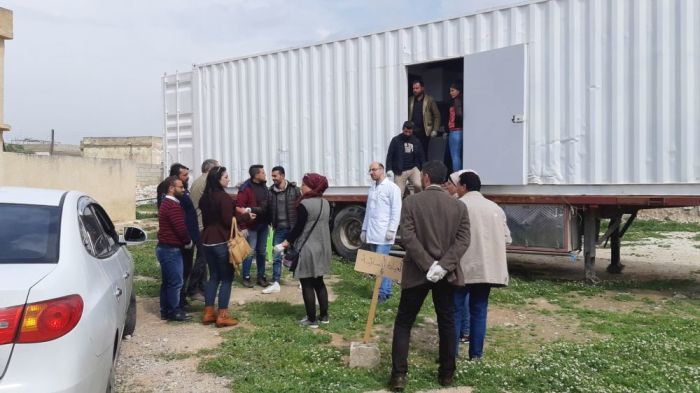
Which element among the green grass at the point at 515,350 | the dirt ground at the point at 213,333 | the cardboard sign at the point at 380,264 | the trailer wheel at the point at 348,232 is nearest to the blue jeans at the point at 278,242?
the dirt ground at the point at 213,333

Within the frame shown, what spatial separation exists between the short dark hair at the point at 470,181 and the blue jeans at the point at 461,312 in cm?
81

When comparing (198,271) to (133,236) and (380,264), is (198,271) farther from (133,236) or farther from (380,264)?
(380,264)

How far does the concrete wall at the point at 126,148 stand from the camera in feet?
114

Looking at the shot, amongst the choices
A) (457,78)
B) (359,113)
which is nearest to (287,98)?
(359,113)

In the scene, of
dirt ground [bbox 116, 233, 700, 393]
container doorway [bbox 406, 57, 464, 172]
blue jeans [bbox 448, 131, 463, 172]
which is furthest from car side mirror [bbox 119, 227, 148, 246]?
container doorway [bbox 406, 57, 464, 172]

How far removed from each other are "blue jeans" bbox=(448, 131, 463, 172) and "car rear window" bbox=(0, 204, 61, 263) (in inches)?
248

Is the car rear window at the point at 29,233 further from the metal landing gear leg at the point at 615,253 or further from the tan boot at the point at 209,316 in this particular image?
the metal landing gear leg at the point at 615,253

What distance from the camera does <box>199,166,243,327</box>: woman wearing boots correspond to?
19.9ft

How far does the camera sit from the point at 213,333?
6090mm

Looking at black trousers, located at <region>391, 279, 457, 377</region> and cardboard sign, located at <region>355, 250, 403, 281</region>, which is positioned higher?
cardboard sign, located at <region>355, 250, 403, 281</region>

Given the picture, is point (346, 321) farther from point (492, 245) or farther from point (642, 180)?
point (642, 180)

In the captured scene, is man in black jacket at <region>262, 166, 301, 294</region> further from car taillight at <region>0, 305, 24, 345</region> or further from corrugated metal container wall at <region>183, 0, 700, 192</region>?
car taillight at <region>0, 305, 24, 345</region>

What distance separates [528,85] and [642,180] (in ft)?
6.15

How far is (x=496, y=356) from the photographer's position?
5.17 metres
